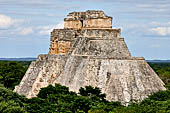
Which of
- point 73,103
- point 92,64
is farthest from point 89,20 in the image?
point 73,103

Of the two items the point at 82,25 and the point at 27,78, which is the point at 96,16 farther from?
the point at 27,78

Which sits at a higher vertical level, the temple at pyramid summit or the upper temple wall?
the upper temple wall

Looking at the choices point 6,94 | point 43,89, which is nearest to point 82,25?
point 43,89

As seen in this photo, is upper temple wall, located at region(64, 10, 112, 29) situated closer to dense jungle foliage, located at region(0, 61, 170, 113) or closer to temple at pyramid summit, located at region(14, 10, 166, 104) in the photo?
temple at pyramid summit, located at region(14, 10, 166, 104)

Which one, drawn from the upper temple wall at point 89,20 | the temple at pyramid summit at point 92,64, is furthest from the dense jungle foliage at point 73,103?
the upper temple wall at point 89,20

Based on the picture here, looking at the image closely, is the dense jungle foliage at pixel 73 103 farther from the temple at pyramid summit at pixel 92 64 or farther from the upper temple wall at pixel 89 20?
the upper temple wall at pixel 89 20

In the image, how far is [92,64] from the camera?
27.1m

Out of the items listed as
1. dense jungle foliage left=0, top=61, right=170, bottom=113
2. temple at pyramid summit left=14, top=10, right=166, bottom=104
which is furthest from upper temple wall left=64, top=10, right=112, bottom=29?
dense jungle foliage left=0, top=61, right=170, bottom=113

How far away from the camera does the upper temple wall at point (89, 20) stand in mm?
28953

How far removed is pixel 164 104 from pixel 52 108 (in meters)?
5.62

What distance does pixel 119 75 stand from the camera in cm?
2675

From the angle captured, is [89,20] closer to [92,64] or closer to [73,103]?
[92,64]

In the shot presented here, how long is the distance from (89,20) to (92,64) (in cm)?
341

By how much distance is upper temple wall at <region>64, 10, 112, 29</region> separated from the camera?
2895 cm
